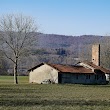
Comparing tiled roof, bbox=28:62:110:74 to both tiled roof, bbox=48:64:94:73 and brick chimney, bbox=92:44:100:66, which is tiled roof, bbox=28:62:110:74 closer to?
tiled roof, bbox=48:64:94:73

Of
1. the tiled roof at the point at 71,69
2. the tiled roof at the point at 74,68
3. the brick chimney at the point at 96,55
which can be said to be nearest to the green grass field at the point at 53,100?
the tiled roof at the point at 74,68

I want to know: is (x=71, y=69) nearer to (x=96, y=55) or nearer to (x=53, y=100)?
(x=96, y=55)

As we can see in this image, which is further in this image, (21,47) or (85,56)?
(85,56)

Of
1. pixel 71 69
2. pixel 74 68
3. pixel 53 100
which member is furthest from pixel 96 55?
pixel 53 100

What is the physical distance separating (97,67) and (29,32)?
53.3ft

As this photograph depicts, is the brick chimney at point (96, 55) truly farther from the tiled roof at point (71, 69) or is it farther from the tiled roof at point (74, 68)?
the tiled roof at point (71, 69)

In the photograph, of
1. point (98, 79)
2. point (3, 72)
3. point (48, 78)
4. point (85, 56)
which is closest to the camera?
point (48, 78)

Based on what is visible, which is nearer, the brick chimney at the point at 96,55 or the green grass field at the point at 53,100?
the green grass field at the point at 53,100

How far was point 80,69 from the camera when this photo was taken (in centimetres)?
7219

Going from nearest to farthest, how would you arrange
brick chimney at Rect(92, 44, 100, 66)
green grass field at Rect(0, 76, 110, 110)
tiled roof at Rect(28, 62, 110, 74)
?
green grass field at Rect(0, 76, 110, 110) → tiled roof at Rect(28, 62, 110, 74) → brick chimney at Rect(92, 44, 100, 66)

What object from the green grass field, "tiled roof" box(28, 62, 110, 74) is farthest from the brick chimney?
the green grass field

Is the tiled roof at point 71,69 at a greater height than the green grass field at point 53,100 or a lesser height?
greater

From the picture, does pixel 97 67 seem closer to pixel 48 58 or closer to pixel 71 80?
pixel 71 80

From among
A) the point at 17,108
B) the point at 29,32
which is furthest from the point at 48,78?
the point at 17,108
